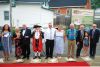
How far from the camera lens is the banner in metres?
31.0

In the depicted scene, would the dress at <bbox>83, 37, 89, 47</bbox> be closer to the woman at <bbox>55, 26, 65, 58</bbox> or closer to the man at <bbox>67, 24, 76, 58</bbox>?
the man at <bbox>67, 24, 76, 58</bbox>

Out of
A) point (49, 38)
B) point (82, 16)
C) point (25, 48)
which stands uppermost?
point (82, 16)

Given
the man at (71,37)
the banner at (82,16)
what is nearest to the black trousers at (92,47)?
the man at (71,37)

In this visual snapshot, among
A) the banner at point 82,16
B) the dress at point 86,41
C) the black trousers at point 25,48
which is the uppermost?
the banner at point 82,16

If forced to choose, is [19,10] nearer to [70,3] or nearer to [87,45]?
[70,3]

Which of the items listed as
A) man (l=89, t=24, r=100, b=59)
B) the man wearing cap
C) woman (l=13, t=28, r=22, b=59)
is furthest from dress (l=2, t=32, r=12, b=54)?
man (l=89, t=24, r=100, b=59)

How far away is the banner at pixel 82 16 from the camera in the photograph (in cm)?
3100

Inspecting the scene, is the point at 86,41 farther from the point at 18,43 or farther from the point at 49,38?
the point at 18,43

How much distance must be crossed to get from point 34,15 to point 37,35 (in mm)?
22750

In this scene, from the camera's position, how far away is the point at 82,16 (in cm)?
3122

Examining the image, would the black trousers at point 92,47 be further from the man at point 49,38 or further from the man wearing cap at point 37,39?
the man wearing cap at point 37,39

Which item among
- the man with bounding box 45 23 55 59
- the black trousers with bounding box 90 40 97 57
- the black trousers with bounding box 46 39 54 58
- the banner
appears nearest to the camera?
the man with bounding box 45 23 55 59

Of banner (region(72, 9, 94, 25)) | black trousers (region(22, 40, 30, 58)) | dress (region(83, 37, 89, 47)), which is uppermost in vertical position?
banner (region(72, 9, 94, 25))

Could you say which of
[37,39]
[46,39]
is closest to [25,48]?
[37,39]
